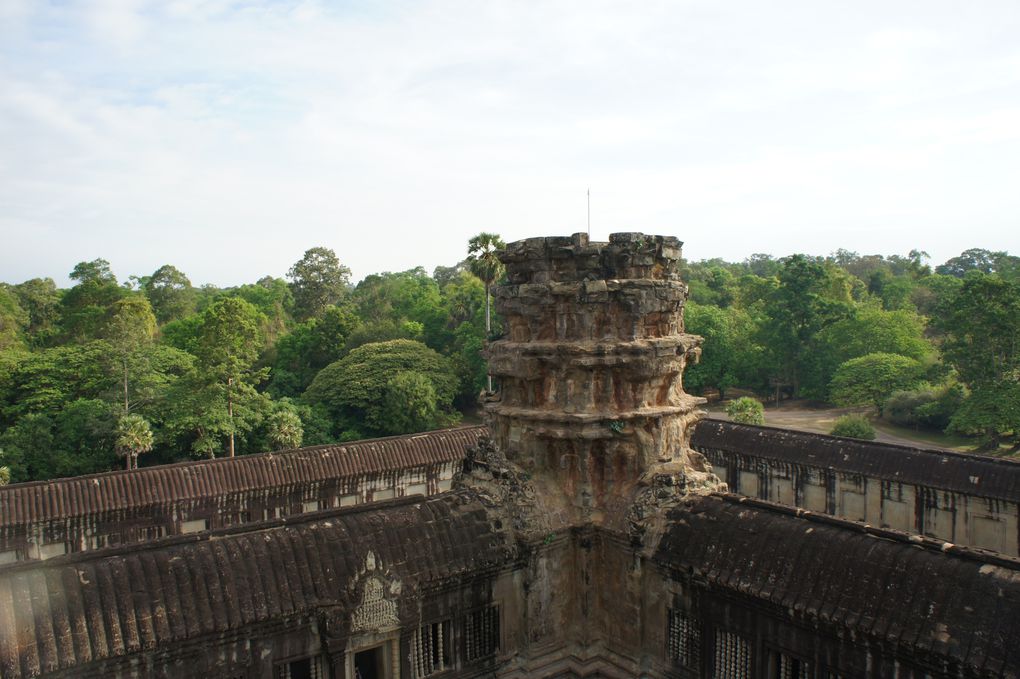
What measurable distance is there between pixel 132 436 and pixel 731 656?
2422 cm

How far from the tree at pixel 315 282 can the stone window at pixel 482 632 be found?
53.4 meters

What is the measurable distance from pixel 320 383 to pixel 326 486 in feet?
61.4

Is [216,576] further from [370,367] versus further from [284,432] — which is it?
[370,367]

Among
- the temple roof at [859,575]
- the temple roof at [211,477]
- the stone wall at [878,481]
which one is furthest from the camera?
the temple roof at [211,477]

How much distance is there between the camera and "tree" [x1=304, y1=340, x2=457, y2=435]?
35219 mm

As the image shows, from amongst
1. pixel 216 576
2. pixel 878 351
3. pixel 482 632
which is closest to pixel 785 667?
pixel 482 632

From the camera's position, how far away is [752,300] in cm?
6066

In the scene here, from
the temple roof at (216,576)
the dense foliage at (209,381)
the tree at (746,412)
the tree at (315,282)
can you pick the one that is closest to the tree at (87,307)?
the dense foliage at (209,381)

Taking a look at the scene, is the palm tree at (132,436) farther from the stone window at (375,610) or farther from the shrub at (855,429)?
the shrub at (855,429)

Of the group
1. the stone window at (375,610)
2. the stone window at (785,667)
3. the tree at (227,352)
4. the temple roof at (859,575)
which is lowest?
the stone window at (785,667)

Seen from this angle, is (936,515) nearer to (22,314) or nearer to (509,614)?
(509,614)

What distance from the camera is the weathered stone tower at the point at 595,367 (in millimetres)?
9125

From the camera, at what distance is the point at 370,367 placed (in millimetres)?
36969

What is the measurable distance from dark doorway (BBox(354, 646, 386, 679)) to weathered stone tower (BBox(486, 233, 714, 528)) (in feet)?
9.04
